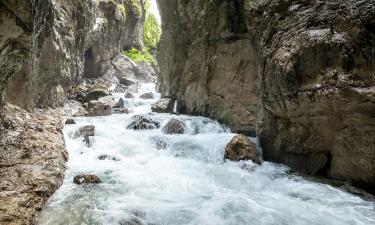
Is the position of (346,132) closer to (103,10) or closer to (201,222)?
(201,222)

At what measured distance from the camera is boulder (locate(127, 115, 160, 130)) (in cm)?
1555

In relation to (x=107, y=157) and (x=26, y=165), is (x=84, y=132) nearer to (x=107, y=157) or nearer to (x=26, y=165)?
(x=107, y=157)

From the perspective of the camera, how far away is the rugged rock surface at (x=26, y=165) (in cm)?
598

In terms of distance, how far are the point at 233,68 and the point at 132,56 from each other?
30228 millimetres

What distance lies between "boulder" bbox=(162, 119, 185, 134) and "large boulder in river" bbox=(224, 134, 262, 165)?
4.09 meters

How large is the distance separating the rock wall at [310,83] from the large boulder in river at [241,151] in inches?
33.6

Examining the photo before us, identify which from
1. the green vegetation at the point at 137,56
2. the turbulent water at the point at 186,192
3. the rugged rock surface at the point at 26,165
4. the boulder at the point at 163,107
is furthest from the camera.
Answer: the green vegetation at the point at 137,56

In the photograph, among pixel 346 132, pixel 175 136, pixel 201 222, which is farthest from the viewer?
pixel 175 136

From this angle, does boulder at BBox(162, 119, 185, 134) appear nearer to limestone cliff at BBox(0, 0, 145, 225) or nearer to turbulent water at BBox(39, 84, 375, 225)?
turbulent water at BBox(39, 84, 375, 225)

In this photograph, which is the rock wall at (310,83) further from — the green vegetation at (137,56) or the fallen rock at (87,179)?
the green vegetation at (137,56)

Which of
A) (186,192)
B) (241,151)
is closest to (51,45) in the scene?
(241,151)

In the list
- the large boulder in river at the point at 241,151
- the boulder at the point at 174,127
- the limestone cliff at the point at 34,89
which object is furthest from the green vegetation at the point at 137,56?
the large boulder in river at the point at 241,151

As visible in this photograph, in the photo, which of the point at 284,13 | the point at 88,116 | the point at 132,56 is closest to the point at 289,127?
the point at 284,13

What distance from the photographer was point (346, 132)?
8.51m
